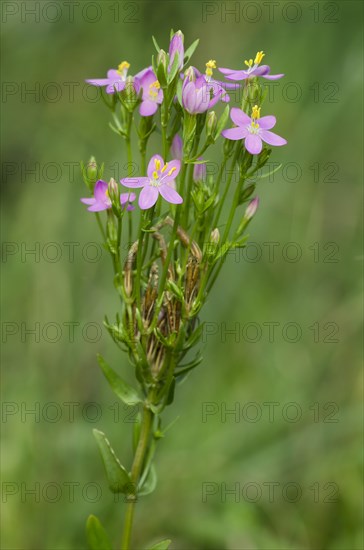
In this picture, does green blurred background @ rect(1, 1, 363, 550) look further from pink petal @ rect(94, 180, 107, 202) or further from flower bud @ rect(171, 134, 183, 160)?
pink petal @ rect(94, 180, 107, 202)

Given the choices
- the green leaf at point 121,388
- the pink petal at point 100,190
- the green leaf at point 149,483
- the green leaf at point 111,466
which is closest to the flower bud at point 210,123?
the pink petal at point 100,190

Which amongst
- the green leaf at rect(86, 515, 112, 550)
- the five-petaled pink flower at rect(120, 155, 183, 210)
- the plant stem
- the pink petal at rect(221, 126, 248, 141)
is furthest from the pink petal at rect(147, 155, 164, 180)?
the green leaf at rect(86, 515, 112, 550)

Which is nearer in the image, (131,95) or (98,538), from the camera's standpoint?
(131,95)

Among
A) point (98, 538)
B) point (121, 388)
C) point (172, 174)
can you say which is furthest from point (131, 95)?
point (98, 538)

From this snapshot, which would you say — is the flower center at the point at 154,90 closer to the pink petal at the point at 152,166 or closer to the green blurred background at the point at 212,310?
the pink petal at the point at 152,166

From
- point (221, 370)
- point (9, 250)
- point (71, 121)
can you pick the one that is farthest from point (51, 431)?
point (71, 121)

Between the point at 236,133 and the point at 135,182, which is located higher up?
the point at 236,133

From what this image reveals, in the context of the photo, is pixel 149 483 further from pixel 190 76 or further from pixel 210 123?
pixel 190 76
